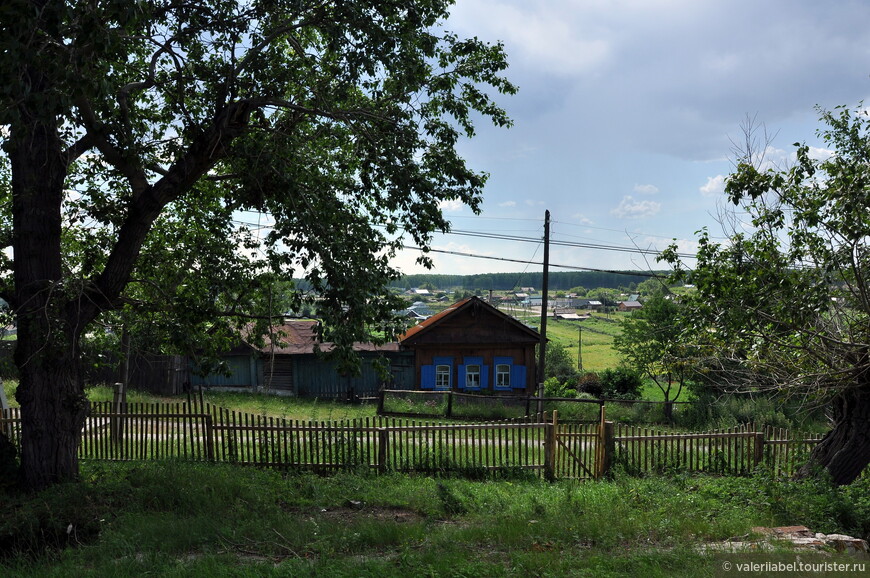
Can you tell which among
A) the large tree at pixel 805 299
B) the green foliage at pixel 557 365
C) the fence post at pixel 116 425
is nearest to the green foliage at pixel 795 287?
the large tree at pixel 805 299

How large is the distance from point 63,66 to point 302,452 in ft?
32.0

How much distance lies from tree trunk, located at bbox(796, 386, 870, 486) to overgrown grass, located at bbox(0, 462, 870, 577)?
361mm

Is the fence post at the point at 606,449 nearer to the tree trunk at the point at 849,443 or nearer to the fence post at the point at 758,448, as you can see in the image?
the fence post at the point at 758,448

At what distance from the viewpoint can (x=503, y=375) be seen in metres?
34.0

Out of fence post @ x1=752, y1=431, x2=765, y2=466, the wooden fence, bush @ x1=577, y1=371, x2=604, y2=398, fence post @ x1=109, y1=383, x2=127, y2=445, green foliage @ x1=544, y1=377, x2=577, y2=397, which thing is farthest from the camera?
bush @ x1=577, y1=371, x2=604, y2=398

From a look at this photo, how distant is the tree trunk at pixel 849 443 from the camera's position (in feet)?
40.8

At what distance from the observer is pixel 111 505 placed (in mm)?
10516

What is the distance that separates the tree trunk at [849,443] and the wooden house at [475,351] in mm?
20272

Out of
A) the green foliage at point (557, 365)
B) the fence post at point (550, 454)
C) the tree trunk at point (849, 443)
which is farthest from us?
the green foliage at point (557, 365)

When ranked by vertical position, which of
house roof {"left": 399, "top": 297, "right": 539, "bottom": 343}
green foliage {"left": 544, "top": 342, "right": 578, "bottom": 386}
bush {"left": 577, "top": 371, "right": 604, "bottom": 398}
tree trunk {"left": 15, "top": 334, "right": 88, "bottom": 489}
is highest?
house roof {"left": 399, "top": 297, "right": 539, "bottom": 343}

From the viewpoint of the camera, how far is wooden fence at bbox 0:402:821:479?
14.3m

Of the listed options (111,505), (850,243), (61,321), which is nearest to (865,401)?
(850,243)

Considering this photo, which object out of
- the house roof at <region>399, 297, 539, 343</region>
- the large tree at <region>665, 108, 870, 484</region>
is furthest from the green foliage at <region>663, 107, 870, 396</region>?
the house roof at <region>399, 297, 539, 343</region>

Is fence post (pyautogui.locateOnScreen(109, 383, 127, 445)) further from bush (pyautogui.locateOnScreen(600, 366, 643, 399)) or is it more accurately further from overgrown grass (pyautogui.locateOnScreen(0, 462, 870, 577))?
bush (pyautogui.locateOnScreen(600, 366, 643, 399))
